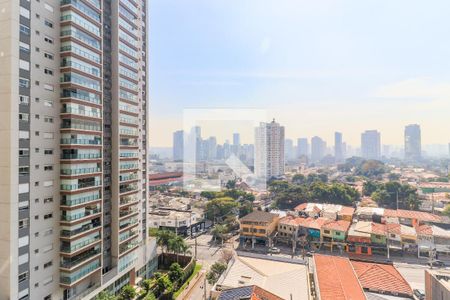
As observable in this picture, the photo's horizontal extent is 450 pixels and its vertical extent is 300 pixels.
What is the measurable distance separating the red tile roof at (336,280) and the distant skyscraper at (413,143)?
62.6 m

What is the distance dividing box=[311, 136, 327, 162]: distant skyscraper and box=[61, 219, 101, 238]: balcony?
7366 cm

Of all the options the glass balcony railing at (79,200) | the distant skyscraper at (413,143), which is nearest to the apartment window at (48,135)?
the glass balcony railing at (79,200)

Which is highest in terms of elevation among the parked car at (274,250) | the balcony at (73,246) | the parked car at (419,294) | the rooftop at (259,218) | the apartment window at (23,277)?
the balcony at (73,246)

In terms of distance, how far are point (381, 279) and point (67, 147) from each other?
11524 millimetres

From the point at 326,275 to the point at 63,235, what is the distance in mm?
8852

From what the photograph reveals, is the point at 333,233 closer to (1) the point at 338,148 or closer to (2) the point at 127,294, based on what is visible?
(2) the point at 127,294

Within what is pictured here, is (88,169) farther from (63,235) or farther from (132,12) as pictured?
(132,12)

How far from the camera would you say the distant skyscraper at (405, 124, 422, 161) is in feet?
204

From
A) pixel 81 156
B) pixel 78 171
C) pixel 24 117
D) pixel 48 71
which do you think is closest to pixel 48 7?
pixel 48 71

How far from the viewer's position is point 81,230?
27.8ft

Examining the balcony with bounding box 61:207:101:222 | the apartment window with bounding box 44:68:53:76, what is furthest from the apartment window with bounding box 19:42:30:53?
the balcony with bounding box 61:207:101:222

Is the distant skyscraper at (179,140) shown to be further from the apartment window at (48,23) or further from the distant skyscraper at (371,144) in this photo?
the distant skyscraper at (371,144)

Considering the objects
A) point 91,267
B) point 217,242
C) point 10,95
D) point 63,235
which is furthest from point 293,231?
point 10,95

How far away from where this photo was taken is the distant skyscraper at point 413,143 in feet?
204
